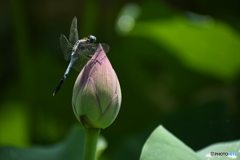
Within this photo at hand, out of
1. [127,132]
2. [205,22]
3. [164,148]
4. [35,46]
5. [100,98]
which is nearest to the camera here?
[100,98]

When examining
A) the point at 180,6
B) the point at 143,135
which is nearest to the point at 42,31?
the point at 180,6

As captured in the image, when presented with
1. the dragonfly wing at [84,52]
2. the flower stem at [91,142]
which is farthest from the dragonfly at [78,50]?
the flower stem at [91,142]

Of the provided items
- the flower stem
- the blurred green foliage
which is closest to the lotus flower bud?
the flower stem

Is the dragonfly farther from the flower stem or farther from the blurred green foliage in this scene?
the blurred green foliage

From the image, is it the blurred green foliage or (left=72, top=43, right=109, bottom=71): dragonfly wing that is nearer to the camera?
(left=72, top=43, right=109, bottom=71): dragonfly wing

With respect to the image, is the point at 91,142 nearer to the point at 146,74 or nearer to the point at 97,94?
the point at 97,94

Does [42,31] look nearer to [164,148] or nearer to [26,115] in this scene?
[26,115]
